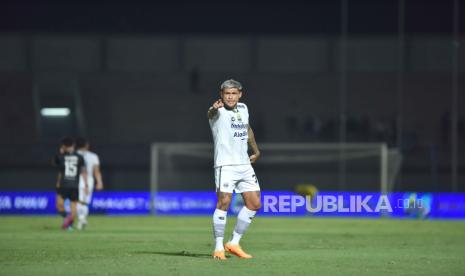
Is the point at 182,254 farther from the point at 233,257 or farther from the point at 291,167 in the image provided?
the point at 291,167

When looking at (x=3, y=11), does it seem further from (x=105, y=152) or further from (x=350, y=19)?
(x=350, y=19)

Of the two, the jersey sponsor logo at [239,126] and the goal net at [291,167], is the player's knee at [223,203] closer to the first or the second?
the jersey sponsor logo at [239,126]

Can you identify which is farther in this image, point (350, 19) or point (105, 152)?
point (350, 19)

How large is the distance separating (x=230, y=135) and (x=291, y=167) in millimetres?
27860

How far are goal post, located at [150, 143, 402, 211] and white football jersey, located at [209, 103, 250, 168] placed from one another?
21979 millimetres

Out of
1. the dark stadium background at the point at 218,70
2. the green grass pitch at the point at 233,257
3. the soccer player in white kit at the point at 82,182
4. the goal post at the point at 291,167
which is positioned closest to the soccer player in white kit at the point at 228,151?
the green grass pitch at the point at 233,257

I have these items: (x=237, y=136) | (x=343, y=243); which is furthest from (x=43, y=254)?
(x=343, y=243)

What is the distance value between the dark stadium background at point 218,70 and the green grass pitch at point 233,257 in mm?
20596

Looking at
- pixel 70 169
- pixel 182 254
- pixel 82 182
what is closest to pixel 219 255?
pixel 182 254

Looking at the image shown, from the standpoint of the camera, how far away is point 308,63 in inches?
1703

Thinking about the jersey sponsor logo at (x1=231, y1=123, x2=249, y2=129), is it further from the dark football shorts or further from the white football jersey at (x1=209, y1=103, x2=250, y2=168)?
the dark football shorts

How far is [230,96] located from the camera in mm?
12695

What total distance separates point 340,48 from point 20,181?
1323 cm

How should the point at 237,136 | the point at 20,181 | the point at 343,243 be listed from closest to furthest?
the point at 237,136
the point at 343,243
the point at 20,181
